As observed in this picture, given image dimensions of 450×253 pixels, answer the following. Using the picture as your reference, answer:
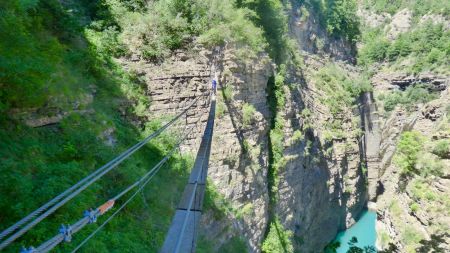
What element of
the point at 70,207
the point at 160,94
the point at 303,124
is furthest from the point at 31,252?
the point at 303,124

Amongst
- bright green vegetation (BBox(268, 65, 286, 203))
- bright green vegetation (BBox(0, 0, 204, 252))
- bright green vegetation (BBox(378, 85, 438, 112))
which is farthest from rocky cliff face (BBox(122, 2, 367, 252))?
bright green vegetation (BBox(378, 85, 438, 112))

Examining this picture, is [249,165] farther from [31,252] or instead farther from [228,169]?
[31,252]

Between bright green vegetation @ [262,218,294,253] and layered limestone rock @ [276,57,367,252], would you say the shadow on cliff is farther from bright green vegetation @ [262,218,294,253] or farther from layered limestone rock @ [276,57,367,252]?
bright green vegetation @ [262,218,294,253]

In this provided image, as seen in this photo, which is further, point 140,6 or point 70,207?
point 140,6

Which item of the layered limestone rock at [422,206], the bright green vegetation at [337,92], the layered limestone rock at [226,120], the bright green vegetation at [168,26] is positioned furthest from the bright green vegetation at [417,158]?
the bright green vegetation at [168,26]

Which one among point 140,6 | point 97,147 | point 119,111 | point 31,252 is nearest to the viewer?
point 31,252

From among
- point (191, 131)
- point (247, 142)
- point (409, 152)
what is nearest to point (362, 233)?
point (409, 152)

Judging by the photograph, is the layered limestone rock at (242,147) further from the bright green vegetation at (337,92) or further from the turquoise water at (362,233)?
the turquoise water at (362,233)
